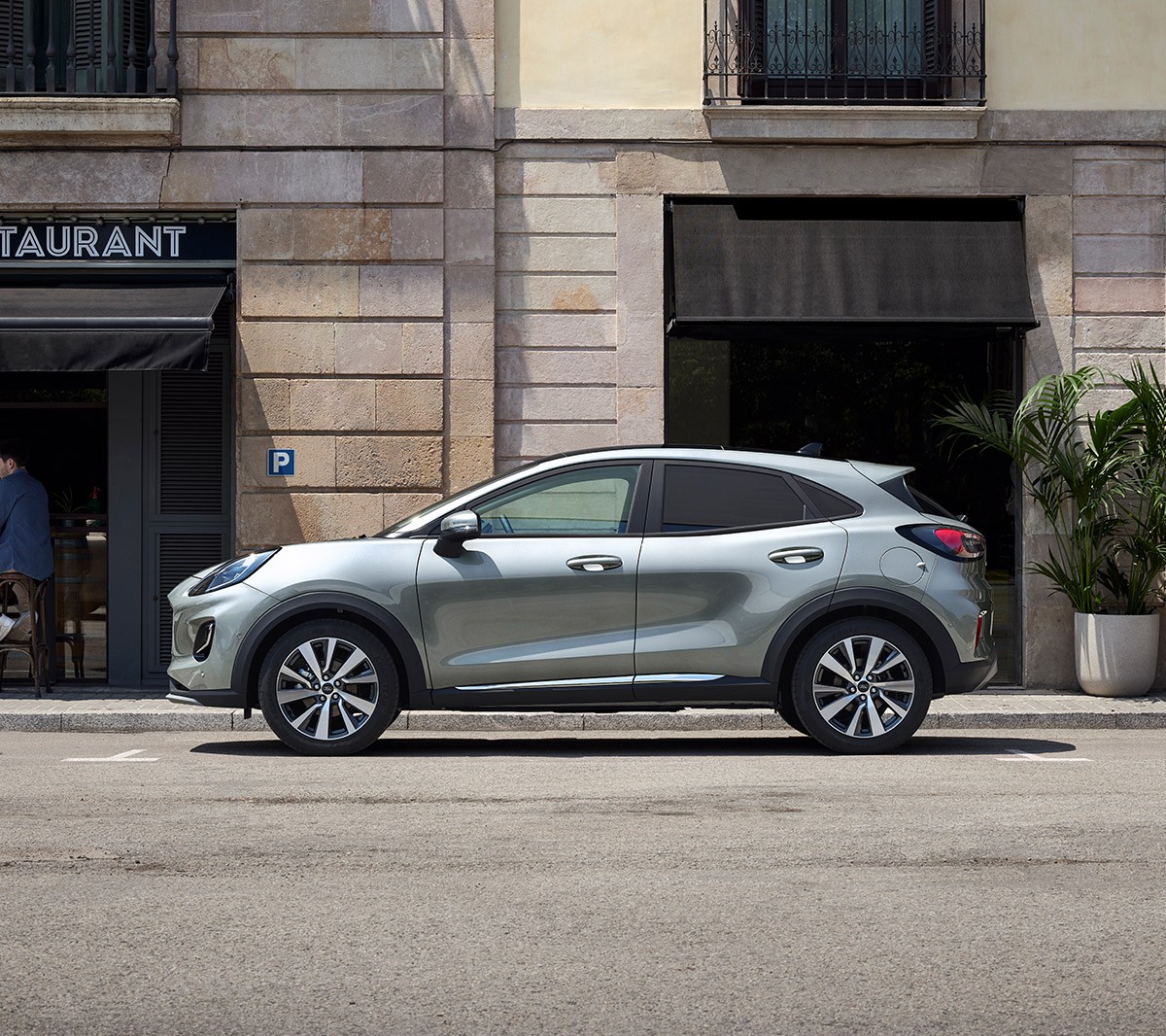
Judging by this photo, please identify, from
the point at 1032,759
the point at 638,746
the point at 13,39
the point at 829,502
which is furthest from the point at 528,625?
the point at 13,39

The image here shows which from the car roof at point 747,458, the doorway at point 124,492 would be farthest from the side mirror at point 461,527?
the doorway at point 124,492

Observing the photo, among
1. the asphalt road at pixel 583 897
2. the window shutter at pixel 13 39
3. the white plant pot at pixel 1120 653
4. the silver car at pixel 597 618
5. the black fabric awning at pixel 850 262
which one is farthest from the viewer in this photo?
the window shutter at pixel 13 39

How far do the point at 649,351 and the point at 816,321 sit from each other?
1.39 m

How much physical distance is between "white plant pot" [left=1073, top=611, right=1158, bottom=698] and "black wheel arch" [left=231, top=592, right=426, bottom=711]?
251 inches

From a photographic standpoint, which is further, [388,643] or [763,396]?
[763,396]

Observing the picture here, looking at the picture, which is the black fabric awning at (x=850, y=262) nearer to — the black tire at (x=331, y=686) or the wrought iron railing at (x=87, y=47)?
the wrought iron railing at (x=87, y=47)

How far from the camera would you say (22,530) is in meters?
13.2

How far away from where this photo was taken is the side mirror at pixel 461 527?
9.34 metres

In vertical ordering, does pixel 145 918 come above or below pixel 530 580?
below

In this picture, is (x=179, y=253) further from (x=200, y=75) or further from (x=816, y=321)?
(x=816, y=321)

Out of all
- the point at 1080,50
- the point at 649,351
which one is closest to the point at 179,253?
the point at 649,351

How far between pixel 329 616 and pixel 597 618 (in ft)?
4.73

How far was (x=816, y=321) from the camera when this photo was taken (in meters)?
13.9

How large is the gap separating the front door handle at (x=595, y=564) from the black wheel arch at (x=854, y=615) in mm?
958
